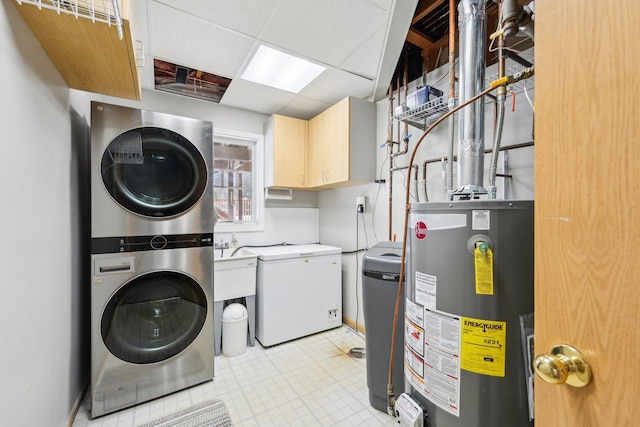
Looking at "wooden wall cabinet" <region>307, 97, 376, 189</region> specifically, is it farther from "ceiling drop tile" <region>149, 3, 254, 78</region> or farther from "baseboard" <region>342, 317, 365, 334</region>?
"baseboard" <region>342, 317, 365, 334</region>

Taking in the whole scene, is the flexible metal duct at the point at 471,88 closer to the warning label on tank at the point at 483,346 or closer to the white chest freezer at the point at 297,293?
the warning label on tank at the point at 483,346

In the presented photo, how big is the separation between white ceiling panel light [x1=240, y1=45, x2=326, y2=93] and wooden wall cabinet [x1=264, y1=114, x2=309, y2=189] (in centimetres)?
45

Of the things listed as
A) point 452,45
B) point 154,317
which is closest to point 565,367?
point 452,45

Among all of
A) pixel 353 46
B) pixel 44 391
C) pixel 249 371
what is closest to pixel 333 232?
pixel 249 371

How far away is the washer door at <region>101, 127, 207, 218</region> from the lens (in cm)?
163

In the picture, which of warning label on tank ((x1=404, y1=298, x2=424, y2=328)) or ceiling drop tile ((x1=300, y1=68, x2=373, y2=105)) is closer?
warning label on tank ((x1=404, y1=298, x2=424, y2=328))

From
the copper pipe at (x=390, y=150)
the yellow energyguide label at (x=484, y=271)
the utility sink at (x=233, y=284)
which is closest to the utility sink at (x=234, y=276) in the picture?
the utility sink at (x=233, y=284)

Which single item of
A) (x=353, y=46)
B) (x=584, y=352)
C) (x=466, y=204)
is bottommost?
(x=584, y=352)

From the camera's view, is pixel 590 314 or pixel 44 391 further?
pixel 44 391

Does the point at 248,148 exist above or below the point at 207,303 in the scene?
above

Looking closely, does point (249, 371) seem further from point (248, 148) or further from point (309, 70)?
point (309, 70)

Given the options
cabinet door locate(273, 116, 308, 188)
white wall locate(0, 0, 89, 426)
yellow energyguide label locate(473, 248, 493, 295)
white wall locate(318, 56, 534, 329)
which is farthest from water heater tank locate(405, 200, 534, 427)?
cabinet door locate(273, 116, 308, 188)

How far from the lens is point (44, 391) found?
118cm

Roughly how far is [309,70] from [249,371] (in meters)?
2.50
